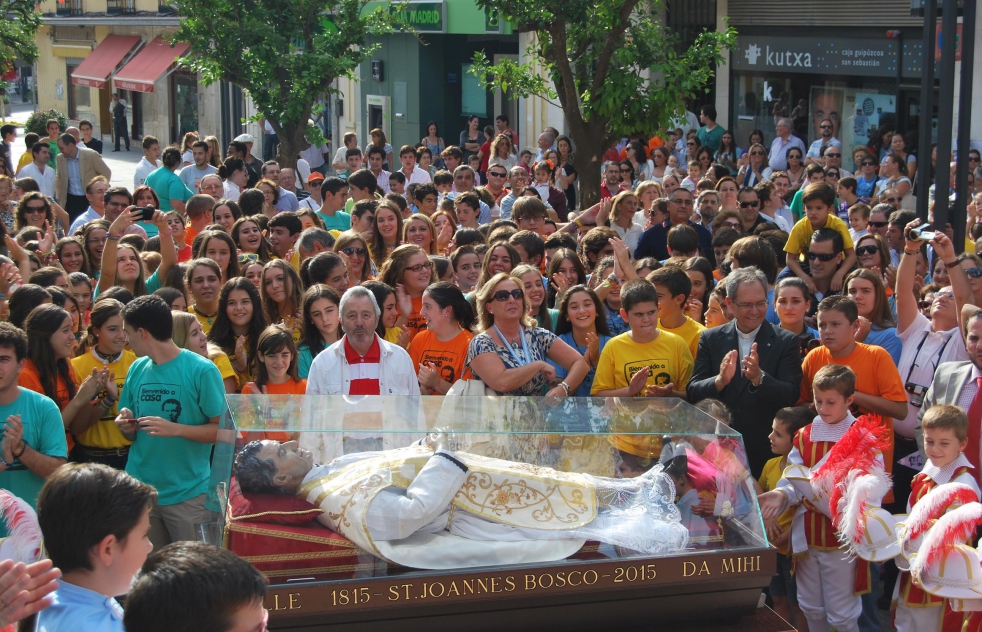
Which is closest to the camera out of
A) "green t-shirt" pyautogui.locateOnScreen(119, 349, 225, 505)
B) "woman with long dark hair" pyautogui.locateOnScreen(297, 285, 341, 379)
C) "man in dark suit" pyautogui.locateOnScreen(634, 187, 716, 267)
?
"green t-shirt" pyautogui.locateOnScreen(119, 349, 225, 505)

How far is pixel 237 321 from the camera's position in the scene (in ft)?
20.9

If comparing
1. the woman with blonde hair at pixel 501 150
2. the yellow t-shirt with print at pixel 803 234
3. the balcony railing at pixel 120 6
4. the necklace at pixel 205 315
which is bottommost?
the necklace at pixel 205 315

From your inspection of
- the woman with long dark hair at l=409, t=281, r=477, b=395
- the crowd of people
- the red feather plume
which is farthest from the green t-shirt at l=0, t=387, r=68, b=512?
the red feather plume

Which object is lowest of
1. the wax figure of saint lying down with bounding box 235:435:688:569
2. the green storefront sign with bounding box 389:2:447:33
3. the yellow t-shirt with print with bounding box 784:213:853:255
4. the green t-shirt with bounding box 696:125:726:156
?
the wax figure of saint lying down with bounding box 235:435:688:569

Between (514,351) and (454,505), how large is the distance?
5.66ft

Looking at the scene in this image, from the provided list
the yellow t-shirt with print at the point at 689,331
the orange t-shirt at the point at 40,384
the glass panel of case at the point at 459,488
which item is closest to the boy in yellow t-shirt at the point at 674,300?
the yellow t-shirt with print at the point at 689,331

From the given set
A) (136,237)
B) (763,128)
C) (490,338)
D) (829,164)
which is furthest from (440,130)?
(490,338)

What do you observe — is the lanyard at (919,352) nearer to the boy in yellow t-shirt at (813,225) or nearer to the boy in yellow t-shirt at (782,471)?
the boy in yellow t-shirt at (782,471)

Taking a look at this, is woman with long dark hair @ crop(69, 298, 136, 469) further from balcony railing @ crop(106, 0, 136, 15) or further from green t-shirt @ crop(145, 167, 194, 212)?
balcony railing @ crop(106, 0, 136, 15)

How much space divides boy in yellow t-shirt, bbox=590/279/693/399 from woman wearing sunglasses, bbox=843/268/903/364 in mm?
1056

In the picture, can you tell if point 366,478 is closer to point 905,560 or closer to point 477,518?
point 477,518

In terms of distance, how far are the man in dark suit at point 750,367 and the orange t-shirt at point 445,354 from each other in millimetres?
1292

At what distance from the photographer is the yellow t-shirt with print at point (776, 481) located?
520 centimetres

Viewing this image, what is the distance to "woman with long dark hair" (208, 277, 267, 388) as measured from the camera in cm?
633
